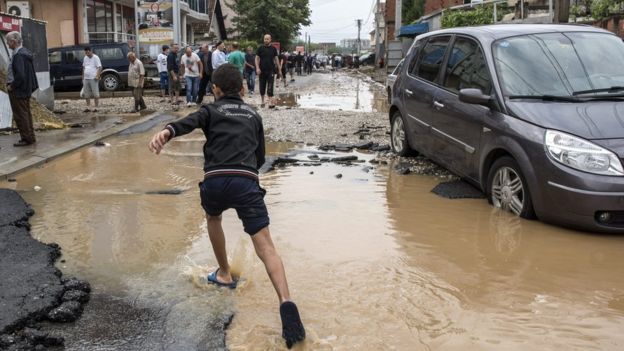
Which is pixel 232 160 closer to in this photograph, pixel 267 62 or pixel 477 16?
pixel 267 62

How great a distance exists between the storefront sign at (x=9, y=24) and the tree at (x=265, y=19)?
42.8 meters

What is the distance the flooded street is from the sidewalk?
4.20 ft

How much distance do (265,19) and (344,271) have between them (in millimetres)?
53253

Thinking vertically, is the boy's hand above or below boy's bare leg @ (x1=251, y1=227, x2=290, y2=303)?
above

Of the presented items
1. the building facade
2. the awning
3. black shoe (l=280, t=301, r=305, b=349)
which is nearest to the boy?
black shoe (l=280, t=301, r=305, b=349)

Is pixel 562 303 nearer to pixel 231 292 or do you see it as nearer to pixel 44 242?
pixel 231 292

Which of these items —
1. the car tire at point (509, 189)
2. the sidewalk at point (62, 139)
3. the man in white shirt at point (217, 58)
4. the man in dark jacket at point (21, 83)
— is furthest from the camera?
the man in white shirt at point (217, 58)

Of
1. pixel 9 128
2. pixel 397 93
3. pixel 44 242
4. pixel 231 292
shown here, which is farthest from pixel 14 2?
pixel 231 292

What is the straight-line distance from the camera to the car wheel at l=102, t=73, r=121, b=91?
21.9 metres

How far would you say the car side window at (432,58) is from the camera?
293 inches

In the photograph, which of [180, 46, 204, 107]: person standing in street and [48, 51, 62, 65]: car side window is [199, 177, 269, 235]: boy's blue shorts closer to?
[180, 46, 204, 107]: person standing in street

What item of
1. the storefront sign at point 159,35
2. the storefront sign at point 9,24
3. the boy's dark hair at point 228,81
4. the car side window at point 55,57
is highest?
the storefront sign at point 159,35

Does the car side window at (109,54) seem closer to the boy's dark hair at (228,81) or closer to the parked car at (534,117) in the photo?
the parked car at (534,117)

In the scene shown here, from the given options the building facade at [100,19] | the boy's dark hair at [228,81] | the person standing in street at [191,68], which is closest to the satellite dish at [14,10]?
the building facade at [100,19]
